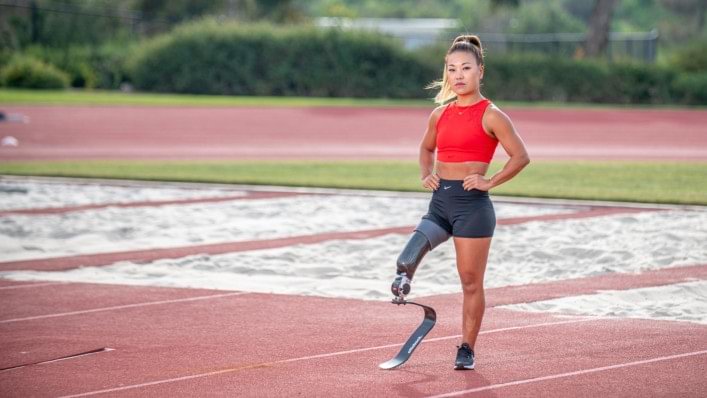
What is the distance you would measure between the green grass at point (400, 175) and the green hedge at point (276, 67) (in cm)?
2099

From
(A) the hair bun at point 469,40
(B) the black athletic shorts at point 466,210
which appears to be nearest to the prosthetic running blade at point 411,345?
(B) the black athletic shorts at point 466,210

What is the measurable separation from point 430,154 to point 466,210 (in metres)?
0.53

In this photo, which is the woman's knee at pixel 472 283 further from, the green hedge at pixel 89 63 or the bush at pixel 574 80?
the green hedge at pixel 89 63

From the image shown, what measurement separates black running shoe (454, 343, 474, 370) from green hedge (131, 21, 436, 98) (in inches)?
1361

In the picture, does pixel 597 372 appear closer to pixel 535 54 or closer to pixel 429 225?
pixel 429 225

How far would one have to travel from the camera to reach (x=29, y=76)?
1549 inches

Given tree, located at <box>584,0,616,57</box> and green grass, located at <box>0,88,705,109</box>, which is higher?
tree, located at <box>584,0,616,57</box>

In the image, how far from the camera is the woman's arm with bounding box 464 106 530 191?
21.7 feet

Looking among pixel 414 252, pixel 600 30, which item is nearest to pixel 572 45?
pixel 600 30

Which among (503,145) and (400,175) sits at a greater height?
(503,145)

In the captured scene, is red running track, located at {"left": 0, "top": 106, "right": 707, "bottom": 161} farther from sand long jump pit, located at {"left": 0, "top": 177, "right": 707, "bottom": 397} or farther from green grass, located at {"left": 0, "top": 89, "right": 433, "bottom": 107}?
sand long jump pit, located at {"left": 0, "top": 177, "right": 707, "bottom": 397}

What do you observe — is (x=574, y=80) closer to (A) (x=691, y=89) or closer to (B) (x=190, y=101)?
(A) (x=691, y=89)

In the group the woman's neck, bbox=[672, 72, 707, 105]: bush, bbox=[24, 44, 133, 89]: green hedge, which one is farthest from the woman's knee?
bbox=[24, 44, 133, 89]: green hedge

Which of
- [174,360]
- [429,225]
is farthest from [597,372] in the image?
[174,360]
